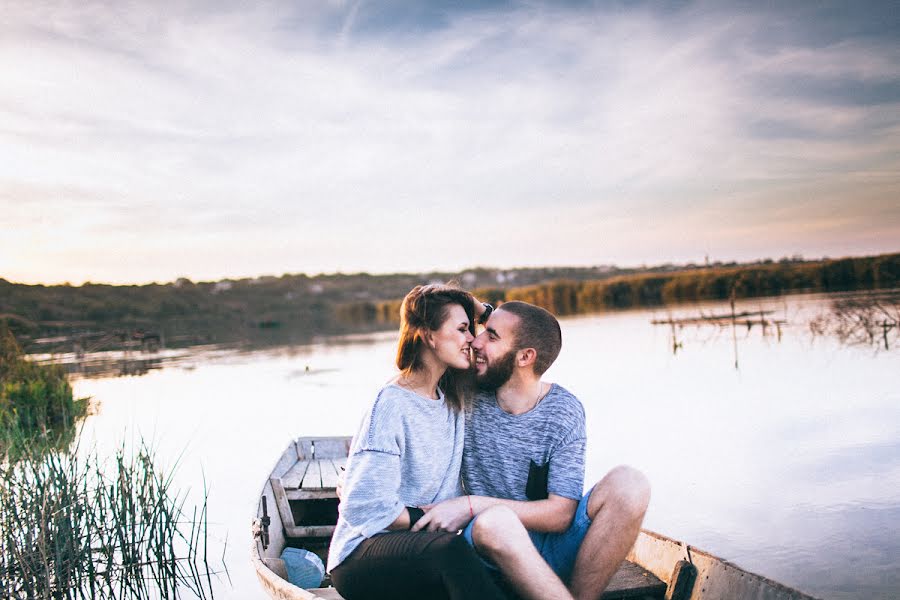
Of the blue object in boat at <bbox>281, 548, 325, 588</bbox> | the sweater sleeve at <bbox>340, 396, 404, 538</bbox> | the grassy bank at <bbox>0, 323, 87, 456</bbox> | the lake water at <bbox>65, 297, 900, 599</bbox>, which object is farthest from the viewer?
the grassy bank at <bbox>0, 323, 87, 456</bbox>

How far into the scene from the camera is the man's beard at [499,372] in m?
3.50

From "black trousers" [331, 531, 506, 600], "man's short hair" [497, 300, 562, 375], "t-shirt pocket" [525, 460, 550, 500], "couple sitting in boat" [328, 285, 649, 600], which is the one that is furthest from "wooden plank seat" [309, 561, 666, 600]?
"man's short hair" [497, 300, 562, 375]

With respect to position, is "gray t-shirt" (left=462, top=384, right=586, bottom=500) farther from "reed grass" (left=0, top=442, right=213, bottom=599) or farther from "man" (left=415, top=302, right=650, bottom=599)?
"reed grass" (left=0, top=442, right=213, bottom=599)

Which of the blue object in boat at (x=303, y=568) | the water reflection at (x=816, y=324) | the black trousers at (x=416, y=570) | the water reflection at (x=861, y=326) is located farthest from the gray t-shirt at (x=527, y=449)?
the water reflection at (x=861, y=326)

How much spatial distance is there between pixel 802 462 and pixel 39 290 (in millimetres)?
49725

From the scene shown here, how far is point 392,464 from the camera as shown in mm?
3113

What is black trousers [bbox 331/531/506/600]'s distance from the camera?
111 inches

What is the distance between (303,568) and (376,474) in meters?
1.89

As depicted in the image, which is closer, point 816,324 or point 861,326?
point 861,326

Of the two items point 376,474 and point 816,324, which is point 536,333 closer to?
point 376,474

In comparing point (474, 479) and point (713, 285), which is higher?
point (713, 285)

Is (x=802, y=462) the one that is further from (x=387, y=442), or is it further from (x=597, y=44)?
(x=597, y=44)

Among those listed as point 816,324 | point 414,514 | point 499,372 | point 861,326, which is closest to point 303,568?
point 414,514

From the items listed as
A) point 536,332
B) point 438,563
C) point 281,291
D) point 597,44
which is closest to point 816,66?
point 597,44
